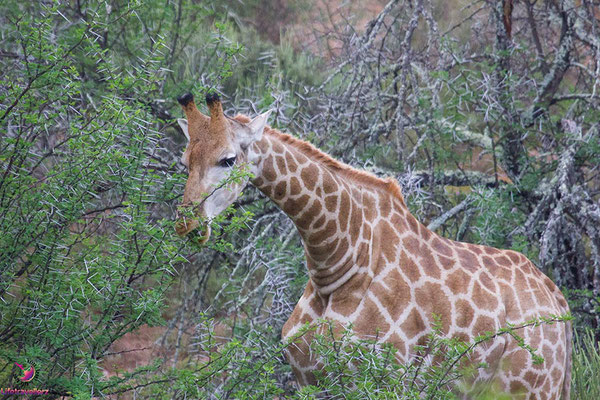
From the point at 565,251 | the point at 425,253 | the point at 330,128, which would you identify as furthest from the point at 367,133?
the point at 425,253

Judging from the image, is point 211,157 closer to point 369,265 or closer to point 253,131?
point 253,131

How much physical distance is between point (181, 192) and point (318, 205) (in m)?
1.11

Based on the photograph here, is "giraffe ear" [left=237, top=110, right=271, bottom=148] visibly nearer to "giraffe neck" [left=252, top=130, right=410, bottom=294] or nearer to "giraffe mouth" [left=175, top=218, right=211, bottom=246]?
"giraffe neck" [left=252, top=130, right=410, bottom=294]

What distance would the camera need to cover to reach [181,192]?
509 centimetres

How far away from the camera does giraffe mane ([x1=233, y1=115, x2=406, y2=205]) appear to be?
4.49 meters

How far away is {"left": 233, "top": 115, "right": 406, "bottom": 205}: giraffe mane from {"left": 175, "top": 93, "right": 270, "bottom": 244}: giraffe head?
158mm

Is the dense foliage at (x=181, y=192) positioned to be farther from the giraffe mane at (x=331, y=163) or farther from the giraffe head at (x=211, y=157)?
the giraffe mane at (x=331, y=163)

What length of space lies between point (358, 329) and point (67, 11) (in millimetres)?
4841

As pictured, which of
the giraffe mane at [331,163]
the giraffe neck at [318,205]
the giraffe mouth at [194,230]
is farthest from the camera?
the giraffe mane at [331,163]

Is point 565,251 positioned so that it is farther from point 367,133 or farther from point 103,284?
point 103,284

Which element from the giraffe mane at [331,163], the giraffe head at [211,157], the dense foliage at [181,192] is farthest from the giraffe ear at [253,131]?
the dense foliage at [181,192]

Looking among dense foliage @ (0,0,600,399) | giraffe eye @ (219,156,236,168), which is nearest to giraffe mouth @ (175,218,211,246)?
dense foliage @ (0,0,600,399)

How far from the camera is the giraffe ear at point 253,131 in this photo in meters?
4.24

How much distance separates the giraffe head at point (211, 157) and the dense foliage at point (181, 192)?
5.7 inches
